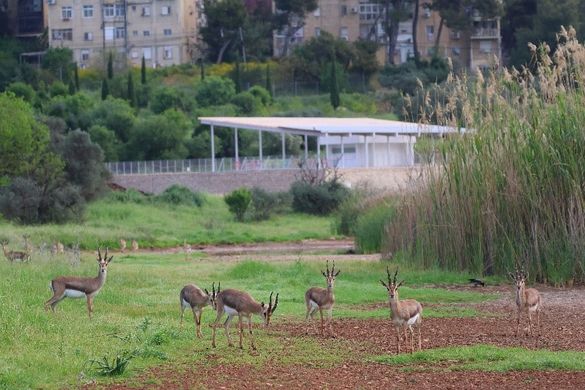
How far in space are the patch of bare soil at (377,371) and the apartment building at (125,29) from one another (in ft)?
270

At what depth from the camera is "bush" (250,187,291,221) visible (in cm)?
5241

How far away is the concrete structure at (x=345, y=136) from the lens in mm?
62781

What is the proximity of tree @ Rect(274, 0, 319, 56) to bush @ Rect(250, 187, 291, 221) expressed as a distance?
4579 centimetres

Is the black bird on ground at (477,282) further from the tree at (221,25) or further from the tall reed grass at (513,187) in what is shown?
the tree at (221,25)

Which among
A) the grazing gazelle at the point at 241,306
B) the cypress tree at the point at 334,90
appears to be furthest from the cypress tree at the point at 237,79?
the grazing gazelle at the point at 241,306

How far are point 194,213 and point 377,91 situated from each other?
3902cm

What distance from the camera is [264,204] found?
2078 inches

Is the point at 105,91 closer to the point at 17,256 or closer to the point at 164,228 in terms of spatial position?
the point at 164,228

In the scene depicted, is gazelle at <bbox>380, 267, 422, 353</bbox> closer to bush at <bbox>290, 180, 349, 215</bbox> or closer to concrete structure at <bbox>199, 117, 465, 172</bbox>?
bush at <bbox>290, 180, 349, 215</bbox>

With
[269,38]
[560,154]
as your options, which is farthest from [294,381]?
[269,38]

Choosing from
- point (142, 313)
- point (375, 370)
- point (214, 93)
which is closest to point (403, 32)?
point (214, 93)

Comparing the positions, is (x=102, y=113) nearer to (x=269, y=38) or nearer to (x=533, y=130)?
(x=269, y=38)

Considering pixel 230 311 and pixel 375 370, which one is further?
pixel 230 311

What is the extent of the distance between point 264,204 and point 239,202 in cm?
123
